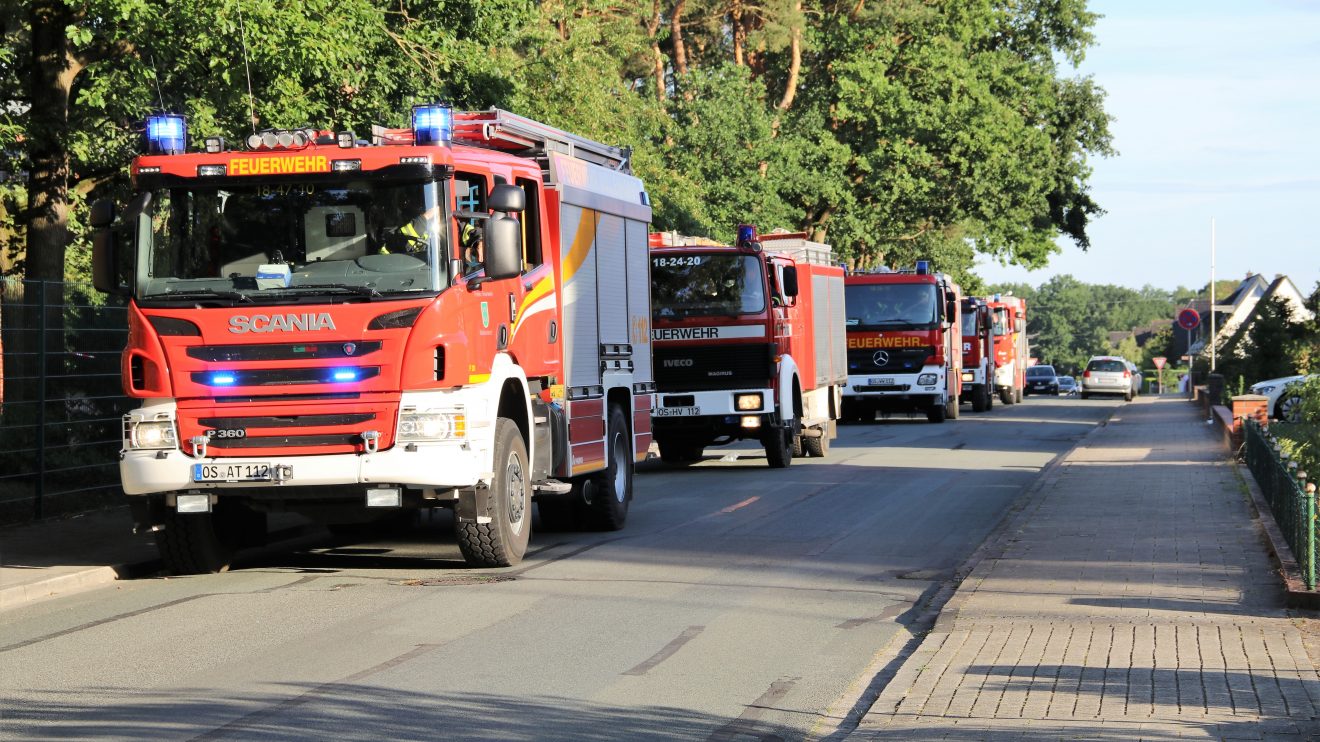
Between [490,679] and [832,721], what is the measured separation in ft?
5.93

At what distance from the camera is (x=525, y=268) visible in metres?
13.3

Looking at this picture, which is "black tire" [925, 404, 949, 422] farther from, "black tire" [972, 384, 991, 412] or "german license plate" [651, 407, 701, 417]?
"german license plate" [651, 407, 701, 417]

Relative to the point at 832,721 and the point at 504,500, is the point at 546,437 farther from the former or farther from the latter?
the point at 832,721

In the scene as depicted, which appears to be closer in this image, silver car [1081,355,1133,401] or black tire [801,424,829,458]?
black tire [801,424,829,458]

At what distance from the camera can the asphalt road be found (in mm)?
7516

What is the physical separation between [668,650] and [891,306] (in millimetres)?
28756

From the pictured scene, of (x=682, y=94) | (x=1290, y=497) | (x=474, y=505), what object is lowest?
(x=1290, y=497)

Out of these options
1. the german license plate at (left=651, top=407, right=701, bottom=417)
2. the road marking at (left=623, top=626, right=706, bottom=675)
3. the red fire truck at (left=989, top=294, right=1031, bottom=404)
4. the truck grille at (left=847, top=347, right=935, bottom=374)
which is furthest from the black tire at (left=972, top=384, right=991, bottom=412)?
the road marking at (left=623, top=626, right=706, bottom=675)

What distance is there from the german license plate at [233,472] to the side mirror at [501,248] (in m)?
2.06

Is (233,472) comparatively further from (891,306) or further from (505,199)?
(891,306)

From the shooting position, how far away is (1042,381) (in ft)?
257

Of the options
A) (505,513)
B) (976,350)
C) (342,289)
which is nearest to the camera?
(342,289)

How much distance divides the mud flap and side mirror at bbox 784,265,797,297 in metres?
12.3

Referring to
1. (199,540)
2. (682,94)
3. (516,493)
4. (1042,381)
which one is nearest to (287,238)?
(199,540)
